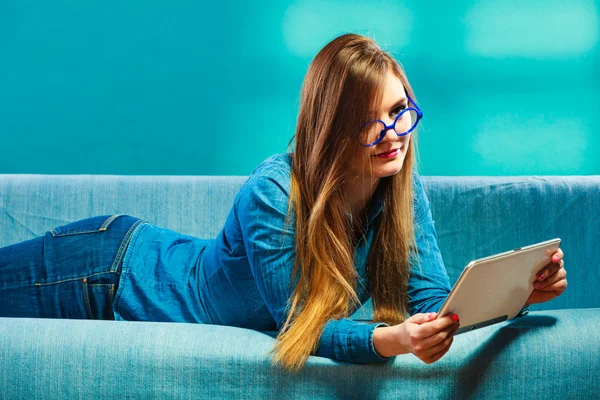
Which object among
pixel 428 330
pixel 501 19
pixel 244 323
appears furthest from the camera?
pixel 501 19

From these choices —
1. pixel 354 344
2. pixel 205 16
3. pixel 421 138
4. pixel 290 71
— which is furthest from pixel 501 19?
pixel 354 344

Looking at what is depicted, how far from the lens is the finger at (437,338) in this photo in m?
1.19

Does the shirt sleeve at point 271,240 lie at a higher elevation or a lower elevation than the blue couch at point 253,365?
higher

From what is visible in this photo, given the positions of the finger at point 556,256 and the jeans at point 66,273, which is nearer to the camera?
the finger at point 556,256

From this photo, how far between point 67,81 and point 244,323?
146cm

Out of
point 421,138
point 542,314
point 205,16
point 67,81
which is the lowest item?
point 542,314

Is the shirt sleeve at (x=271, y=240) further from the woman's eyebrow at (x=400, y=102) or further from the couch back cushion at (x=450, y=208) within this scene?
the couch back cushion at (x=450, y=208)

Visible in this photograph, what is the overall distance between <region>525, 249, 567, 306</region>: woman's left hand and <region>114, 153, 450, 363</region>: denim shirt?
205 mm

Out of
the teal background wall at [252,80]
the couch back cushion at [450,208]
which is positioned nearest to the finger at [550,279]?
the couch back cushion at [450,208]

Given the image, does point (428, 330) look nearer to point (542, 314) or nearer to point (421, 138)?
point (542, 314)

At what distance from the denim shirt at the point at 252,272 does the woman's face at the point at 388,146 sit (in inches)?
6.1

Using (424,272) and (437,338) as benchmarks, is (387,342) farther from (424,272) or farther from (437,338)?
(424,272)

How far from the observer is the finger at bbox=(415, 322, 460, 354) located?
3.89 feet

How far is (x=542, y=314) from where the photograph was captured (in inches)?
54.1
